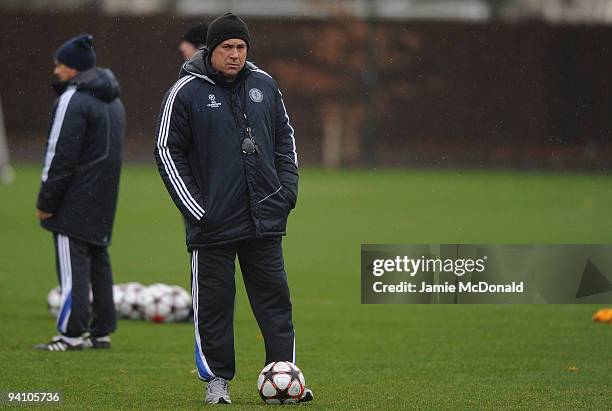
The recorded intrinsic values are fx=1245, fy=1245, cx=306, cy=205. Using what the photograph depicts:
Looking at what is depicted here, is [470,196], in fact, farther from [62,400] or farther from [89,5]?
[62,400]

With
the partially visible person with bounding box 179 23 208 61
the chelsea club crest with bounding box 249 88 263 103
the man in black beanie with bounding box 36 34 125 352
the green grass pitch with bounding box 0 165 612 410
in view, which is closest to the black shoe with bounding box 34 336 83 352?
the man in black beanie with bounding box 36 34 125 352

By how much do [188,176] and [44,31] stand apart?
1078 inches

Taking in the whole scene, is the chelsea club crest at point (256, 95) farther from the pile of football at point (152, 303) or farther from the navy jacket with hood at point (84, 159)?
the pile of football at point (152, 303)

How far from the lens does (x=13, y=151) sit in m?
35.2

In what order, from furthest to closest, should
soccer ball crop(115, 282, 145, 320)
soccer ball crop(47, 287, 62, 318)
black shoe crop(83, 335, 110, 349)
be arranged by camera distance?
soccer ball crop(115, 282, 145, 320) → soccer ball crop(47, 287, 62, 318) → black shoe crop(83, 335, 110, 349)

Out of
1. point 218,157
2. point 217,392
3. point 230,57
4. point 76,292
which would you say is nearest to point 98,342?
point 76,292

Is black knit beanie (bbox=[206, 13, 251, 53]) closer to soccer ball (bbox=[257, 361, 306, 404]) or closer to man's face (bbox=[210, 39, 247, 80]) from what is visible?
man's face (bbox=[210, 39, 247, 80])

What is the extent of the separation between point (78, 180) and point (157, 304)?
178 centimetres

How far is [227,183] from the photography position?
5758 millimetres

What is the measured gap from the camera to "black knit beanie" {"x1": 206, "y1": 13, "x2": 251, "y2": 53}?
18.8ft

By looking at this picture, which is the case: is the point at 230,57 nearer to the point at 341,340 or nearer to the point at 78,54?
the point at 78,54

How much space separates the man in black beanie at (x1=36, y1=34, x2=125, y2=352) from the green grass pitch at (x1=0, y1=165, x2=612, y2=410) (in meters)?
0.26

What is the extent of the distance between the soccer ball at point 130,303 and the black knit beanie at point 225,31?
13.1 feet

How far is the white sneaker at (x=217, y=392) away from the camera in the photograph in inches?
231
